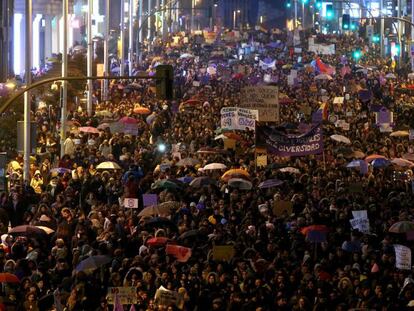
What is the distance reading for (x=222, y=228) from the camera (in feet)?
84.3

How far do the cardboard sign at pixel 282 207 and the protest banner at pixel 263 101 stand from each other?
12.3 metres

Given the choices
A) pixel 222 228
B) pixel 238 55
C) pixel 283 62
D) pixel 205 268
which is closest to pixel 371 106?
pixel 222 228

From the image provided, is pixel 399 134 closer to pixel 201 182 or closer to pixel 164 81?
pixel 201 182

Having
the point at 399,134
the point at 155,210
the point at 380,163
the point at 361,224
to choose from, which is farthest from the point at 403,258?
the point at 399,134

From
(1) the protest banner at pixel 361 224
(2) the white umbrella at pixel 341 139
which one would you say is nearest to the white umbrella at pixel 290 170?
(2) the white umbrella at pixel 341 139

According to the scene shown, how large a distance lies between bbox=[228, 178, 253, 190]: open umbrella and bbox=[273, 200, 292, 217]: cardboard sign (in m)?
3.06

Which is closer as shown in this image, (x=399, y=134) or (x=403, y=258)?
(x=403, y=258)

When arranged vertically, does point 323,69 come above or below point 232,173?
above

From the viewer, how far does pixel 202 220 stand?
85.8 ft

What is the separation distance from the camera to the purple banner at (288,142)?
3394 centimetres

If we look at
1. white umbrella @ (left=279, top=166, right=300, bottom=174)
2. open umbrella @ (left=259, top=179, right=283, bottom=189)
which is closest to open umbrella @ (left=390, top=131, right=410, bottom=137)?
white umbrella @ (left=279, top=166, right=300, bottom=174)

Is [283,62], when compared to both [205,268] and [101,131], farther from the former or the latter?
[205,268]

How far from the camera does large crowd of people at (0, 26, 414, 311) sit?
20.6 metres

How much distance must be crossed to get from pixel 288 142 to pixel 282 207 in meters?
5.98
